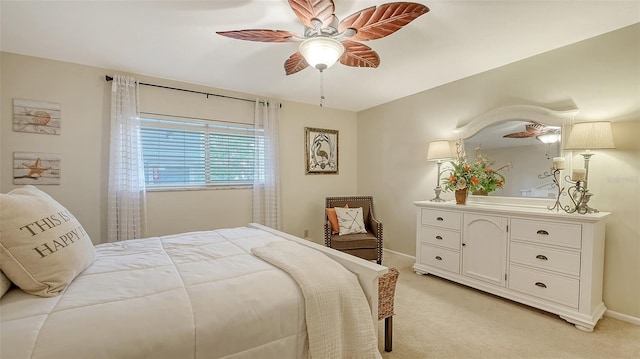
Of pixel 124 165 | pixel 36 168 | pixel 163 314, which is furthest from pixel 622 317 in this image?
pixel 36 168

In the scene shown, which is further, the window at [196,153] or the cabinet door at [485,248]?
the window at [196,153]

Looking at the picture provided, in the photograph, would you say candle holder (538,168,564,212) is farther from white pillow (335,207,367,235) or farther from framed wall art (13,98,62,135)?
framed wall art (13,98,62,135)

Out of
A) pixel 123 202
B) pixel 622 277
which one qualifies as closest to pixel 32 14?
pixel 123 202

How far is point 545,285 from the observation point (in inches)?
89.4

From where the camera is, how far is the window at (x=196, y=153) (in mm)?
3232

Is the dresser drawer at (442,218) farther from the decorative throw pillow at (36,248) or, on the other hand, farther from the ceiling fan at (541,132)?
the decorative throw pillow at (36,248)

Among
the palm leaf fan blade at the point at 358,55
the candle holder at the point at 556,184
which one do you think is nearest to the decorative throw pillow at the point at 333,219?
the palm leaf fan blade at the point at 358,55

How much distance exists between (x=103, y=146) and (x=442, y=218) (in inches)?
154


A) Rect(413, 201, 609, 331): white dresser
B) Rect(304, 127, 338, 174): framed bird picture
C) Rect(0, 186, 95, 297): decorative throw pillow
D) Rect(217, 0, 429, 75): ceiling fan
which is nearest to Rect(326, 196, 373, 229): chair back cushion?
Rect(304, 127, 338, 174): framed bird picture

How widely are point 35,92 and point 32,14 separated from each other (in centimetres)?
98

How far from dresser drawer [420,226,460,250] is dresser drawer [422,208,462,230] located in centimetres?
6

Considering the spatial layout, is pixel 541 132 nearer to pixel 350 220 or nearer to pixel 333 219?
pixel 350 220

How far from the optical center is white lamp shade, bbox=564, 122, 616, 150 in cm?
215

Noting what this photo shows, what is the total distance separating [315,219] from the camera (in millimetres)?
4426
